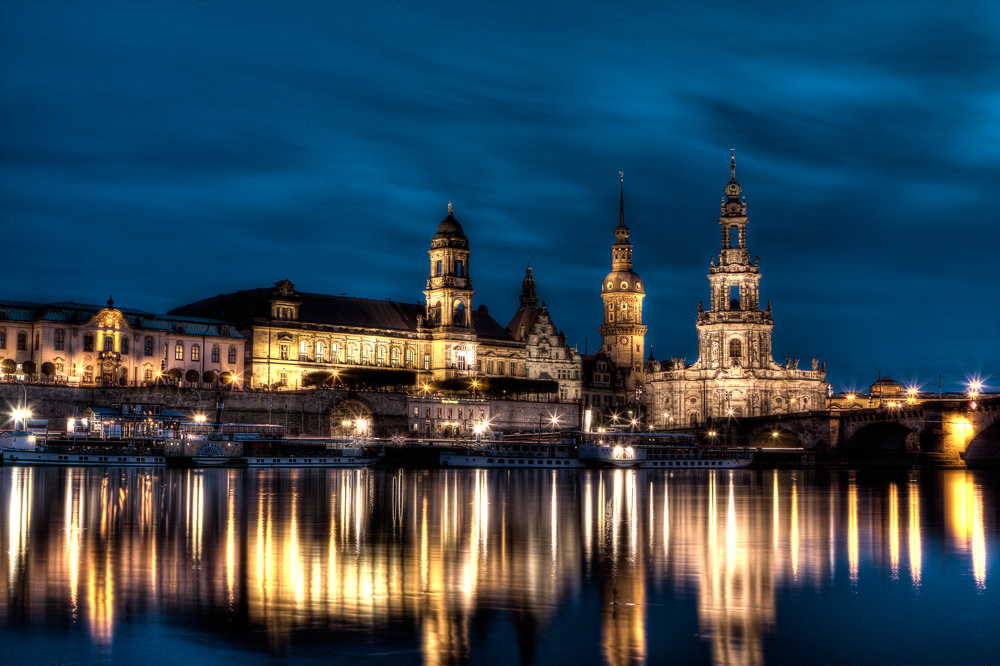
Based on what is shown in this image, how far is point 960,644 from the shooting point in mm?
19922

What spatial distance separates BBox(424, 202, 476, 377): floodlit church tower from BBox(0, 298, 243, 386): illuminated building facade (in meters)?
26.9

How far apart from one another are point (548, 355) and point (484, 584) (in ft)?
467

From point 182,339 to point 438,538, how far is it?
3862 inches

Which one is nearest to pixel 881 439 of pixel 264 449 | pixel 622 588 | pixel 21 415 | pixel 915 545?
pixel 264 449

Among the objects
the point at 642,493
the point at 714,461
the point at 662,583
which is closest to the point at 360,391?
the point at 714,461

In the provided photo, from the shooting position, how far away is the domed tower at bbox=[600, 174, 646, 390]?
595 ft

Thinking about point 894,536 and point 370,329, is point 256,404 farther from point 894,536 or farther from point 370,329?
point 894,536

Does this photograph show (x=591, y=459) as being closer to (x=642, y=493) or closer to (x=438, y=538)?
(x=642, y=493)

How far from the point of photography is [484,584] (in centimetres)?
2495

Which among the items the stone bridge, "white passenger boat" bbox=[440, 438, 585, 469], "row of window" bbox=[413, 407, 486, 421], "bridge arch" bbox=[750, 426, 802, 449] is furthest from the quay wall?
the stone bridge

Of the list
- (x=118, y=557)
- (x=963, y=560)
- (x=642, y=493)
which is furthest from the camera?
(x=642, y=493)

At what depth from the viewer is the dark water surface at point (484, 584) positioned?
62.2ft

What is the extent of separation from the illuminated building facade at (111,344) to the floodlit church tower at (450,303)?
26889 mm

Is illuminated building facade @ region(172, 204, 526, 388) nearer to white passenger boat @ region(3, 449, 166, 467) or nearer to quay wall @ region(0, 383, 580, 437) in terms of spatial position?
quay wall @ region(0, 383, 580, 437)
